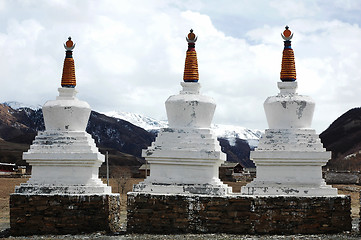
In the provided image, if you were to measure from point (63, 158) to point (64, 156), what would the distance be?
0.07m

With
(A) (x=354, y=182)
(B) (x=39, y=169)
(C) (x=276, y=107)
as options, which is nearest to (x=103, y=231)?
(B) (x=39, y=169)

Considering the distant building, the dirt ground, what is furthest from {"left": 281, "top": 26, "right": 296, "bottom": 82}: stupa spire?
the distant building

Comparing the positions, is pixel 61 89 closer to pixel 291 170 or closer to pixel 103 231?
pixel 103 231

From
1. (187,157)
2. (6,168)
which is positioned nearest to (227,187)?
(187,157)

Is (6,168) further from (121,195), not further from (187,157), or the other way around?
(187,157)

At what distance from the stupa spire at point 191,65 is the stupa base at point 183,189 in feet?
10.9

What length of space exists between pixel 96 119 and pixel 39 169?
546ft

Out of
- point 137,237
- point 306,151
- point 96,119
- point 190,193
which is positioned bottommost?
point 137,237

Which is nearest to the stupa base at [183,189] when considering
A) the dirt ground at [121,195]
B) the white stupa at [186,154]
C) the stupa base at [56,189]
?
the white stupa at [186,154]

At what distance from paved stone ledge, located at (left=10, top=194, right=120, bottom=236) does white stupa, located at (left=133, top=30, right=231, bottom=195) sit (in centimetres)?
139

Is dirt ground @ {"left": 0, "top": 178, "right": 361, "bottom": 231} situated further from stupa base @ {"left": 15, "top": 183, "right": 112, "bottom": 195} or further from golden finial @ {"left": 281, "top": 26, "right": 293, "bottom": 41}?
golden finial @ {"left": 281, "top": 26, "right": 293, "bottom": 41}

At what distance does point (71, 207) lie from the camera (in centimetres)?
1645

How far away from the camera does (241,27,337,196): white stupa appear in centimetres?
1620

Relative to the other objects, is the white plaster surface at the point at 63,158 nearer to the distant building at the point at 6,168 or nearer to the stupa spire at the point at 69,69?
the stupa spire at the point at 69,69
